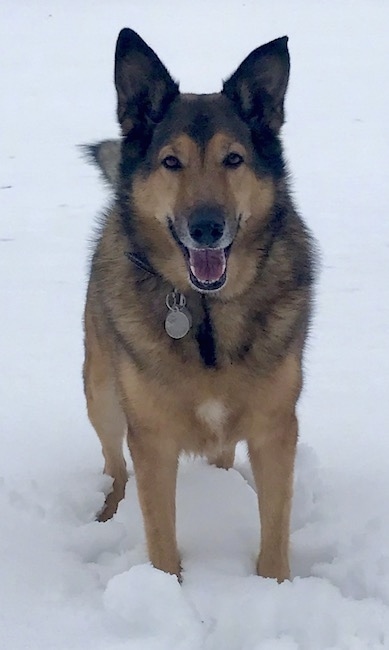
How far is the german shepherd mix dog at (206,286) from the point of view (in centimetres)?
265

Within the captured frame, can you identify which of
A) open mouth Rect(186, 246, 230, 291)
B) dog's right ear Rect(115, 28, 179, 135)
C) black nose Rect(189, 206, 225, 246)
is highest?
dog's right ear Rect(115, 28, 179, 135)

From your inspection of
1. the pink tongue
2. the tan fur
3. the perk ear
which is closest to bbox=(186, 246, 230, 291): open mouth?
the pink tongue

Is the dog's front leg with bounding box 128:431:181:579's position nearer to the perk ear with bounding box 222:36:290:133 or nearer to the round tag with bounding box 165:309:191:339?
the round tag with bounding box 165:309:191:339

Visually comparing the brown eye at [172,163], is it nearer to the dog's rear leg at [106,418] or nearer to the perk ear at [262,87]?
the perk ear at [262,87]

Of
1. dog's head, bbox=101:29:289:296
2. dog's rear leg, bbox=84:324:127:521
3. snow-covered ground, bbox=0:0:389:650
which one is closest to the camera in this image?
snow-covered ground, bbox=0:0:389:650

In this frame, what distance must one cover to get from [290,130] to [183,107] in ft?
21.0

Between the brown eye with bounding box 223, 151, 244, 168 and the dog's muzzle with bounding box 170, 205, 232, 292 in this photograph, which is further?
the brown eye with bounding box 223, 151, 244, 168

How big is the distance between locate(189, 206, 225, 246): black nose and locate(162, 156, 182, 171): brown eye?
21 cm

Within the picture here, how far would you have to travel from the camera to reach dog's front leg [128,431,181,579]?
2.75m

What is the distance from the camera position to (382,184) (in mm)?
7199

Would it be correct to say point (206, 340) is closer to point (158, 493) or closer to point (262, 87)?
point (158, 493)

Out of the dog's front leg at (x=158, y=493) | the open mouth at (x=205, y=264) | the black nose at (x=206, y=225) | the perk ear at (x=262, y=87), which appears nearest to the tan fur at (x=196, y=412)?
the dog's front leg at (x=158, y=493)

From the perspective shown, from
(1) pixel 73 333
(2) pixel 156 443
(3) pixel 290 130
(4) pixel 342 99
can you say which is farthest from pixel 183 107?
(4) pixel 342 99

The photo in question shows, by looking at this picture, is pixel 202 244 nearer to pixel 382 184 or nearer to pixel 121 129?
pixel 121 129
